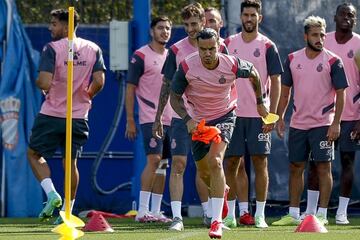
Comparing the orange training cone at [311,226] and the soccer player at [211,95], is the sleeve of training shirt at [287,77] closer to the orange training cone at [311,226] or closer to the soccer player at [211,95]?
the soccer player at [211,95]

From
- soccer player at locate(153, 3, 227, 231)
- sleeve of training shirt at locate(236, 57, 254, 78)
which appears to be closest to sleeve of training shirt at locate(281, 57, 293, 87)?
soccer player at locate(153, 3, 227, 231)

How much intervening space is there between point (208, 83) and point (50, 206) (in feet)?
7.95

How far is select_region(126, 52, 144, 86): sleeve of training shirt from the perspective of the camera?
15312 mm

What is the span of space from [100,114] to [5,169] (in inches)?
58.5

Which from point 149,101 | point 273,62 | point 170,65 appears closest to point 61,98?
point 149,101

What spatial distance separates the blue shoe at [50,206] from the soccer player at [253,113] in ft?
6.24

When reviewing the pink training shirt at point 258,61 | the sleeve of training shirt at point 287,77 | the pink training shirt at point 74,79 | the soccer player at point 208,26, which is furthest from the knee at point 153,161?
the sleeve of training shirt at point 287,77

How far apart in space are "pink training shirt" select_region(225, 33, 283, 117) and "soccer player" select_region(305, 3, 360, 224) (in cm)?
114

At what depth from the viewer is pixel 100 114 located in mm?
17547

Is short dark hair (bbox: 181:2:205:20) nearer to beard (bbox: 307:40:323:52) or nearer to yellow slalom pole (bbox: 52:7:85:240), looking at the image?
beard (bbox: 307:40:323:52)

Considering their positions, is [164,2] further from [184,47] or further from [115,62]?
[184,47]

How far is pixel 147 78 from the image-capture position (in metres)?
15.4

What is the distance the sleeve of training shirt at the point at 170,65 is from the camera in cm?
1397

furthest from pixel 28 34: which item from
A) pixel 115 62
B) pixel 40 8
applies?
pixel 40 8
